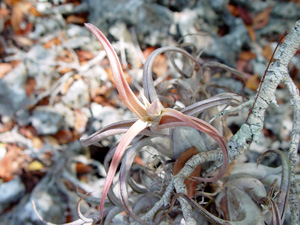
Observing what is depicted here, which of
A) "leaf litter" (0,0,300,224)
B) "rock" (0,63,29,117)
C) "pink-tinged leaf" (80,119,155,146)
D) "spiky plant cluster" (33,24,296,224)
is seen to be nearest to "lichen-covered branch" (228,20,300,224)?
"spiky plant cluster" (33,24,296,224)

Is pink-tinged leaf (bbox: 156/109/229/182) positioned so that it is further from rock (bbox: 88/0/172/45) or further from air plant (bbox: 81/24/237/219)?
rock (bbox: 88/0/172/45)

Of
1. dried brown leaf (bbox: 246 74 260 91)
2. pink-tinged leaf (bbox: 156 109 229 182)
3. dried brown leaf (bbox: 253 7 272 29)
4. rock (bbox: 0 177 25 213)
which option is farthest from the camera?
dried brown leaf (bbox: 253 7 272 29)

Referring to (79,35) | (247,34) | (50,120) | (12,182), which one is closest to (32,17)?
(79,35)

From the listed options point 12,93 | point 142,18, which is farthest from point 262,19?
point 12,93

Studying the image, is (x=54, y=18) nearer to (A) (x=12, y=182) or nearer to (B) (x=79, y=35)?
(B) (x=79, y=35)

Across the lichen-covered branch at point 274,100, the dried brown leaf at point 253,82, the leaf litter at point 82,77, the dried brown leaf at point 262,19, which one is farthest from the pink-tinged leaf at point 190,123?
the dried brown leaf at point 262,19

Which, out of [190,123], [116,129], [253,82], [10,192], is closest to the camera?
[190,123]

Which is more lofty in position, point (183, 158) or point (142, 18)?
point (142, 18)

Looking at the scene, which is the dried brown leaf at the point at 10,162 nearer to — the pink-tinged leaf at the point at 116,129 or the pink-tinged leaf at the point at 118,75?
the pink-tinged leaf at the point at 116,129

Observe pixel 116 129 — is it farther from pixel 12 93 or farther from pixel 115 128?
pixel 12 93
